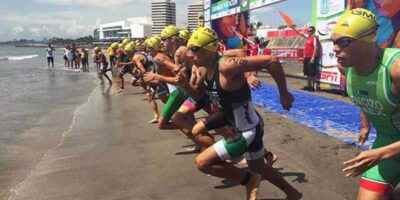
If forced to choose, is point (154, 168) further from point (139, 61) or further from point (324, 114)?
point (139, 61)

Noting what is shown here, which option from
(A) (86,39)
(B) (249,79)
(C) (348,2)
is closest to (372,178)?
(B) (249,79)

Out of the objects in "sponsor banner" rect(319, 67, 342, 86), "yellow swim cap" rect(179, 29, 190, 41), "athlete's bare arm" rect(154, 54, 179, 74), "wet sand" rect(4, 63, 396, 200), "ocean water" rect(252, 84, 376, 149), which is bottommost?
"wet sand" rect(4, 63, 396, 200)

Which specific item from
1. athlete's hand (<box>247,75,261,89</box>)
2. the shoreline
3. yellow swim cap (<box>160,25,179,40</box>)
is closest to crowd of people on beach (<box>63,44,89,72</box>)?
the shoreline

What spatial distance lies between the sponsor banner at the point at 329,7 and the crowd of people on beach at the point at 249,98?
602 cm

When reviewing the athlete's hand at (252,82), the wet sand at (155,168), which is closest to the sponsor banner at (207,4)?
the wet sand at (155,168)

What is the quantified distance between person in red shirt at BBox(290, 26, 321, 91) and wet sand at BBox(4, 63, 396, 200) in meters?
4.01

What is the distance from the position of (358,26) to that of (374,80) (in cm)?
35

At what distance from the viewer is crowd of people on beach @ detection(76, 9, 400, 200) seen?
3.41 meters

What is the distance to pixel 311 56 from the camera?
567 inches

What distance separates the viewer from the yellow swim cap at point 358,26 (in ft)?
11.2

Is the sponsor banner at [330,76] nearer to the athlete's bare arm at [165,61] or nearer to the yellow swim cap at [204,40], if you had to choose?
the athlete's bare arm at [165,61]

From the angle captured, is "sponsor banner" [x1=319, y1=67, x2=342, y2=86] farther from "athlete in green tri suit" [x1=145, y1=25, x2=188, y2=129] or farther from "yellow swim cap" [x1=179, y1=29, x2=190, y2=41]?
"athlete in green tri suit" [x1=145, y1=25, x2=188, y2=129]

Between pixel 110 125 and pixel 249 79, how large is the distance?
686cm

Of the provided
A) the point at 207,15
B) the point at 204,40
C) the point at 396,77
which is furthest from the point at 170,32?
the point at 207,15
